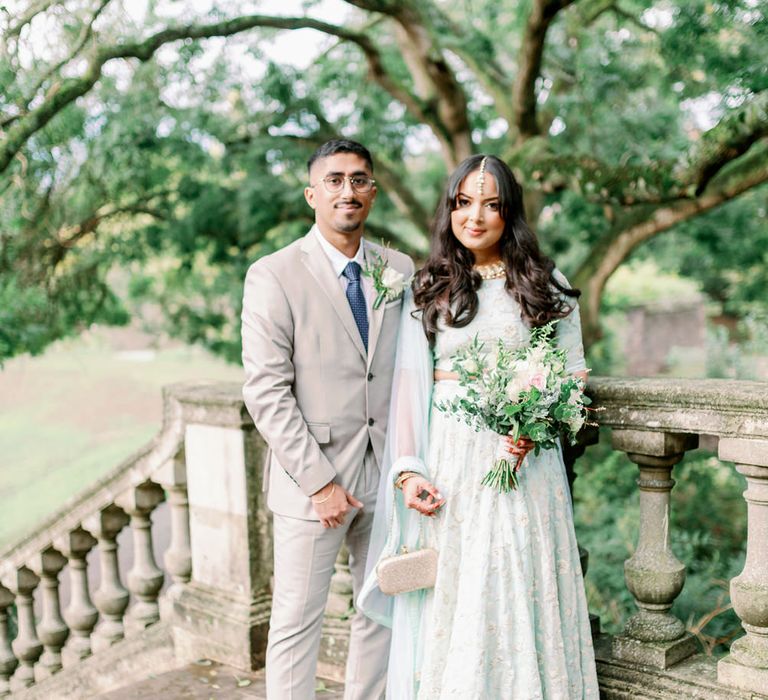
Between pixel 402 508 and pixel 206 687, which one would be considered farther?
pixel 206 687

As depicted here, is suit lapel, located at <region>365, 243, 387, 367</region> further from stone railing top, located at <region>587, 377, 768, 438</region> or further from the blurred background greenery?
the blurred background greenery

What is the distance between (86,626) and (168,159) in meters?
4.65

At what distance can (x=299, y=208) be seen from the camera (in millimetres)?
7660

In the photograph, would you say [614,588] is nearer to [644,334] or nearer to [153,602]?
[153,602]

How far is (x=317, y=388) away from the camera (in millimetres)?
2758

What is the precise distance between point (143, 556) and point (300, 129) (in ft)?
17.3

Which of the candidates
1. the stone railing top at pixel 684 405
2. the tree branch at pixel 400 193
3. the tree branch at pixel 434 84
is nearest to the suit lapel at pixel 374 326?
the stone railing top at pixel 684 405

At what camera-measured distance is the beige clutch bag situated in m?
2.61

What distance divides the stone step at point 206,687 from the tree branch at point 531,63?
5.25 meters

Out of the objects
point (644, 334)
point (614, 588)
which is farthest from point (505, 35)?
point (644, 334)

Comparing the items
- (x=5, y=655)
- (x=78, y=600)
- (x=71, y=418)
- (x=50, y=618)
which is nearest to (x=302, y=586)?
(x=78, y=600)

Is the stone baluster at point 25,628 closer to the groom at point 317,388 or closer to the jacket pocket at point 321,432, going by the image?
the groom at point 317,388

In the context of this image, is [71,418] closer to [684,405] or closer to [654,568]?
[654,568]

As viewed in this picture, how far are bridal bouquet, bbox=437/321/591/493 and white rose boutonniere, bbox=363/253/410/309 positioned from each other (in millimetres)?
387
